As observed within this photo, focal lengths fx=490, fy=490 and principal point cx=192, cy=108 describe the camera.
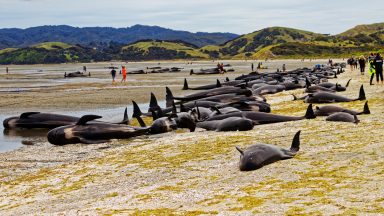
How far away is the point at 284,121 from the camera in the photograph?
16.5 m

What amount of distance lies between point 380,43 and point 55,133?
179089 mm

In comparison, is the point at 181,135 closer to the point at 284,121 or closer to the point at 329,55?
the point at 284,121

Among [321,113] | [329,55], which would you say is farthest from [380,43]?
[321,113]

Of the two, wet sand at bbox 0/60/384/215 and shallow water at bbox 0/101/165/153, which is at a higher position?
wet sand at bbox 0/60/384/215

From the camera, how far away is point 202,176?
9.59 meters

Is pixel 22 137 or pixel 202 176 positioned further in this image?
pixel 22 137

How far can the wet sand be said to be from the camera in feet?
24.2

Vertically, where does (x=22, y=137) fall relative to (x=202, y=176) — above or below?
below

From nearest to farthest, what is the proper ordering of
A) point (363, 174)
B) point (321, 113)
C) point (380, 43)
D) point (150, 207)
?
point (150, 207)
point (363, 174)
point (321, 113)
point (380, 43)

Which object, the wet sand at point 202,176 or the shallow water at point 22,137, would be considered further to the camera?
the shallow water at point 22,137

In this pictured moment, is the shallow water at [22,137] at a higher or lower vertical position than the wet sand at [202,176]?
lower

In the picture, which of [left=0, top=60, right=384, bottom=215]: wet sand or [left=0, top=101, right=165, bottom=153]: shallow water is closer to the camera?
[left=0, top=60, right=384, bottom=215]: wet sand

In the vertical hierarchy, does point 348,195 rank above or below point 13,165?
above

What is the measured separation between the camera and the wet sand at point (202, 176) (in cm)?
736
